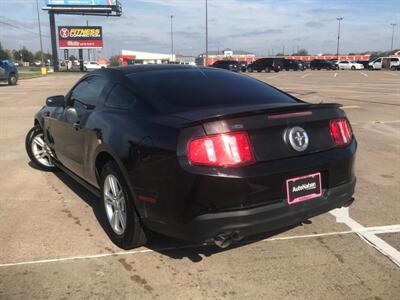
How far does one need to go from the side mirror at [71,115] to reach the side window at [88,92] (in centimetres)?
8

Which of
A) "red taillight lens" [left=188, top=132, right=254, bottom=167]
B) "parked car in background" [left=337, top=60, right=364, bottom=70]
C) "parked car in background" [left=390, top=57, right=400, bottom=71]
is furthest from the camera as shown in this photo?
"parked car in background" [left=337, top=60, right=364, bottom=70]

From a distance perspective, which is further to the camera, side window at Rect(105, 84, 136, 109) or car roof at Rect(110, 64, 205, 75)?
car roof at Rect(110, 64, 205, 75)

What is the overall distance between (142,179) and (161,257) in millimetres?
742

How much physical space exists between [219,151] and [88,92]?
2.34 m

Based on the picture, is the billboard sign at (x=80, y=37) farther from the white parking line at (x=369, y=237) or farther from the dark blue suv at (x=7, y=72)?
the white parking line at (x=369, y=237)

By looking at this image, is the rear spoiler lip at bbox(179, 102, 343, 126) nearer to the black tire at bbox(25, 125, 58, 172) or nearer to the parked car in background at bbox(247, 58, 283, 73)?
the black tire at bbox(25, 125, 58, 172)

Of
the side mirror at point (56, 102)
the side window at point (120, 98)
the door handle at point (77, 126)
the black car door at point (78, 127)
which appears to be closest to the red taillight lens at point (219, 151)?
the side window at point (120, 98)

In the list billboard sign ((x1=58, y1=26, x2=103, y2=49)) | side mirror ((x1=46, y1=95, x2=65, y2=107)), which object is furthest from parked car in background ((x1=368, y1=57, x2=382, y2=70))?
side mirror ((x1=46, y1=95, x2=65, y2=107))

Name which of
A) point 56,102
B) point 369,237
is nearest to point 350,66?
point 56,102

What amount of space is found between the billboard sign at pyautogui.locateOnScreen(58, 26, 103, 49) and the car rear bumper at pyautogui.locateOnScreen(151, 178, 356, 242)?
79696 mm

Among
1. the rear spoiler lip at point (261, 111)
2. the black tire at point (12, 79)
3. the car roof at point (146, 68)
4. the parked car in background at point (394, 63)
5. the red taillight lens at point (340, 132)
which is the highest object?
the car roof at point (146, 68)

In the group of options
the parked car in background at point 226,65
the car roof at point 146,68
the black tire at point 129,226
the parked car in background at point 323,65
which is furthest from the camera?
the parked car in background at point 323,65

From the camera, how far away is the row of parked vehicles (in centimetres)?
5569

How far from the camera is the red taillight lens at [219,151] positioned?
331cm
